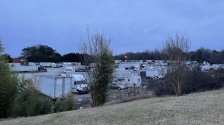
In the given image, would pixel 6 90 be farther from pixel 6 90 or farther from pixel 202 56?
pixel 202 56

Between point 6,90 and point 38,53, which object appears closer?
point 6,90

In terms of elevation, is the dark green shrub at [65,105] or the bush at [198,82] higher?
the bush at [198,82]

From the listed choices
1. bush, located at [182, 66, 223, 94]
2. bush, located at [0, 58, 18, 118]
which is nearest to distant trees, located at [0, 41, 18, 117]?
bush, located at [0, 58, 18, 118]

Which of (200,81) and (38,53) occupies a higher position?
(38,53)

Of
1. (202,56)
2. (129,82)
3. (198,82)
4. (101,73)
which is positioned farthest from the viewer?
(202,56)

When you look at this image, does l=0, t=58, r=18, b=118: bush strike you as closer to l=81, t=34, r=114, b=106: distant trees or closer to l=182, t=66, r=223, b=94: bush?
l=81, t=34, r=114, b=106: distant trees

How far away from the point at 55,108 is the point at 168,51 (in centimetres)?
1010

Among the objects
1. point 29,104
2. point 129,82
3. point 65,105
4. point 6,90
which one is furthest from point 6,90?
point 129,82

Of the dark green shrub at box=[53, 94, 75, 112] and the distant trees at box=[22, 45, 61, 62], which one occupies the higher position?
the distant trees at box=[22, 45, 61, 62]

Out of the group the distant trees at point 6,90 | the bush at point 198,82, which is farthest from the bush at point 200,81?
the distant trees at point 6,90

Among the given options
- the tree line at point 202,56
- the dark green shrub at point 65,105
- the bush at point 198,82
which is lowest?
the dark green shrub at point 65,105

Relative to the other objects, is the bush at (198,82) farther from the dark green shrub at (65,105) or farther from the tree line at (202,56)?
→ the tree line at (202,56)

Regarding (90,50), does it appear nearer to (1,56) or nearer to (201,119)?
(1,56)

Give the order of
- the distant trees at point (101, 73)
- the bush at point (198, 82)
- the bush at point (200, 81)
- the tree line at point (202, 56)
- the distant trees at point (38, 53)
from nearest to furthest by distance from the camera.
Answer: the distant trees at point (101, 73) → the bush at point (198, 82) → the bush at point (200, 81) → the tree line at point (202, 56) → the distant trees at point (38, 53)
